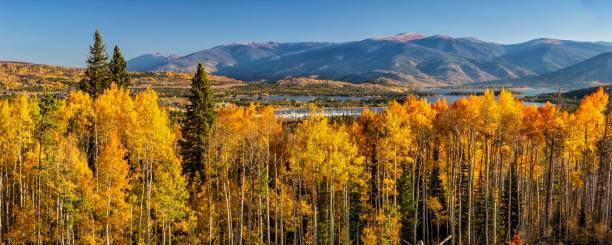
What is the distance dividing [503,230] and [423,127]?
21.2 m

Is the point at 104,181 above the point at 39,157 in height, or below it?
below

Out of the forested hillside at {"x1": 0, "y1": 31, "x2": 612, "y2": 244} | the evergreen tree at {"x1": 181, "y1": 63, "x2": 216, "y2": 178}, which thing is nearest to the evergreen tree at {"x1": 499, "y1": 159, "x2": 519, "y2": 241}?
the forested hillside at {"x1": 0, "y1": 31, "x2": 612, "y2": 244}

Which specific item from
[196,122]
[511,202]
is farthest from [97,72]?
[511,202]

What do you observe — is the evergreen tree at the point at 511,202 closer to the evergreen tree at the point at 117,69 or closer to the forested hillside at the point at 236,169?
the forested hillside at the point at 236,169

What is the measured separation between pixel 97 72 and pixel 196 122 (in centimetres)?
2298

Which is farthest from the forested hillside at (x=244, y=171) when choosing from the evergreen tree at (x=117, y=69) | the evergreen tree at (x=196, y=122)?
the evergreen tree at (x=117, y=69)

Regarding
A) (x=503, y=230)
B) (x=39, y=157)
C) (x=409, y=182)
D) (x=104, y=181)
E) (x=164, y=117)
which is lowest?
(x=503, y=230)

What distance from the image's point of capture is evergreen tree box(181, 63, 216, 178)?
152ft

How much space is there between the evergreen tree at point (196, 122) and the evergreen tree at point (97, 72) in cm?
1898

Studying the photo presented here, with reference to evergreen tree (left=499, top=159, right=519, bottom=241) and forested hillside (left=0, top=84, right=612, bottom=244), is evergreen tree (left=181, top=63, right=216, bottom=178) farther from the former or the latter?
evergreen tree (left=499, top=159, right=519, bottom=241)

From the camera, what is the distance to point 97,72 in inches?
2269

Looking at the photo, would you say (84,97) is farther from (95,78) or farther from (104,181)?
(104,181)

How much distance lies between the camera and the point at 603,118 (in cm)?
4659

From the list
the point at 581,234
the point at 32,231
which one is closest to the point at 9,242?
the point at 32,231
